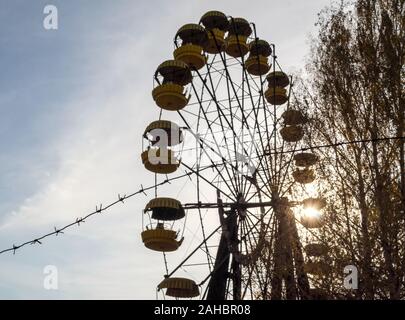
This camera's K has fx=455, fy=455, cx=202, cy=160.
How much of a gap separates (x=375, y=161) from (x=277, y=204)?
20.8 ft

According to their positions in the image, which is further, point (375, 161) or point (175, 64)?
point (175, 64)

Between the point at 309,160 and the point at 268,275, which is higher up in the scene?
the point at 309,160

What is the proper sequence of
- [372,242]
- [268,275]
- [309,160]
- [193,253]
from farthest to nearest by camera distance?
[193,253] < [309,160] < [268,275] < [372,242]

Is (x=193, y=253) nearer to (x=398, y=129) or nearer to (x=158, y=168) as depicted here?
(x=158, y=168)

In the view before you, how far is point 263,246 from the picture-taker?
14891 mm

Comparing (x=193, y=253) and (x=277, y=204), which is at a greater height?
(x=277, y=204)

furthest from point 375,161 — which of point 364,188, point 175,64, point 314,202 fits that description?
point 175,64

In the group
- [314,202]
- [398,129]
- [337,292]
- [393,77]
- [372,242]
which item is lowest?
[337,292]

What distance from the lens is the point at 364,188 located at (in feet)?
34.4
